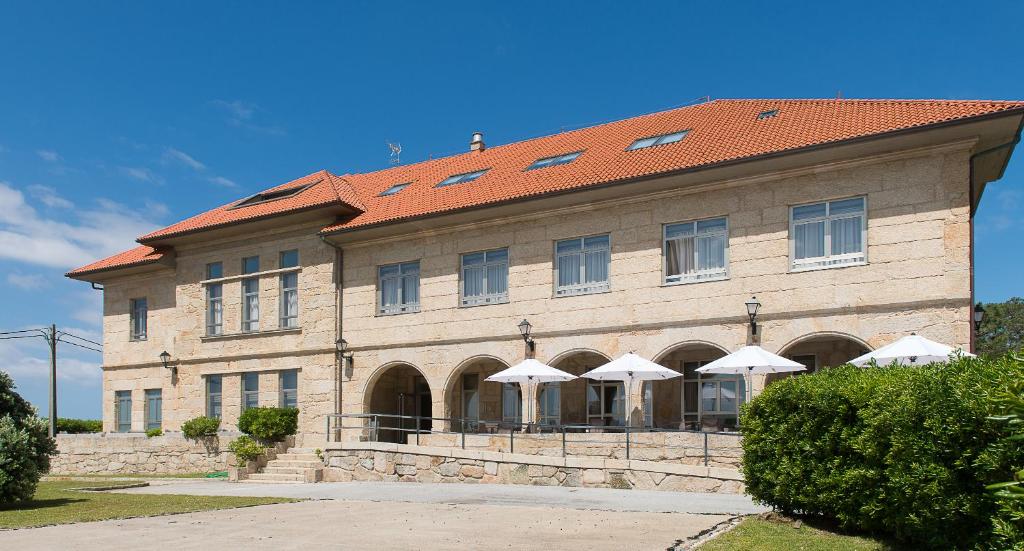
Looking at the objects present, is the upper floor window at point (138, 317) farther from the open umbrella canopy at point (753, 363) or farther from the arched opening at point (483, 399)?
the open umbrella canopy at point (753, 363)

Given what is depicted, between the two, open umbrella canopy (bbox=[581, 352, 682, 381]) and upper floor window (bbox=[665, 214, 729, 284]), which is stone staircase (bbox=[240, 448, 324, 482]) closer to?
open umbrella canopy (bbox=[581, 352, 682, 381])

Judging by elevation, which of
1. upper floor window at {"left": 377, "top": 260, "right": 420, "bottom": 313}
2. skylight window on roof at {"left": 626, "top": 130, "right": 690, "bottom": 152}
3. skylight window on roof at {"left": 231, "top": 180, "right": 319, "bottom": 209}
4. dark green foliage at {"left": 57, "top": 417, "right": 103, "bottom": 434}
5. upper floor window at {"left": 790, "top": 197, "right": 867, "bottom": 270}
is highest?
skylight window on roof at {"left": 626, "top": 130, "right": 690, "bottom": 152}

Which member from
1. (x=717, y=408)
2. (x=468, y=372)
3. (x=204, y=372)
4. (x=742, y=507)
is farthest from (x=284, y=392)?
(x=742, y=507)

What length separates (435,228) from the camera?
24312 mm

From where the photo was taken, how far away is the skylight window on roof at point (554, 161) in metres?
24.6

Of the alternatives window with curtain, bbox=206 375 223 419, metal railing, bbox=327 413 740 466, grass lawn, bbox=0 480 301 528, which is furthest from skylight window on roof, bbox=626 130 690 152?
window with curtain, bbox=206 375 223 419

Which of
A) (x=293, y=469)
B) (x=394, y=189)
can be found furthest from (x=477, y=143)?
(x=293, y=469)

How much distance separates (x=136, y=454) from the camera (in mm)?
27609

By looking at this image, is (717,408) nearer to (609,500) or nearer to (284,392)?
(609,500)

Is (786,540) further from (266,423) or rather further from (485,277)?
(266,423)

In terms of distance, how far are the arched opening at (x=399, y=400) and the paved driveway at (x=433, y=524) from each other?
9.40 meters

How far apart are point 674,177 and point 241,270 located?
14.3 metres

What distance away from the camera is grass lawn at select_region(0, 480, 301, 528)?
13749 millimetres

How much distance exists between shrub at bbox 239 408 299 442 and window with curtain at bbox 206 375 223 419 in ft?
14.6
